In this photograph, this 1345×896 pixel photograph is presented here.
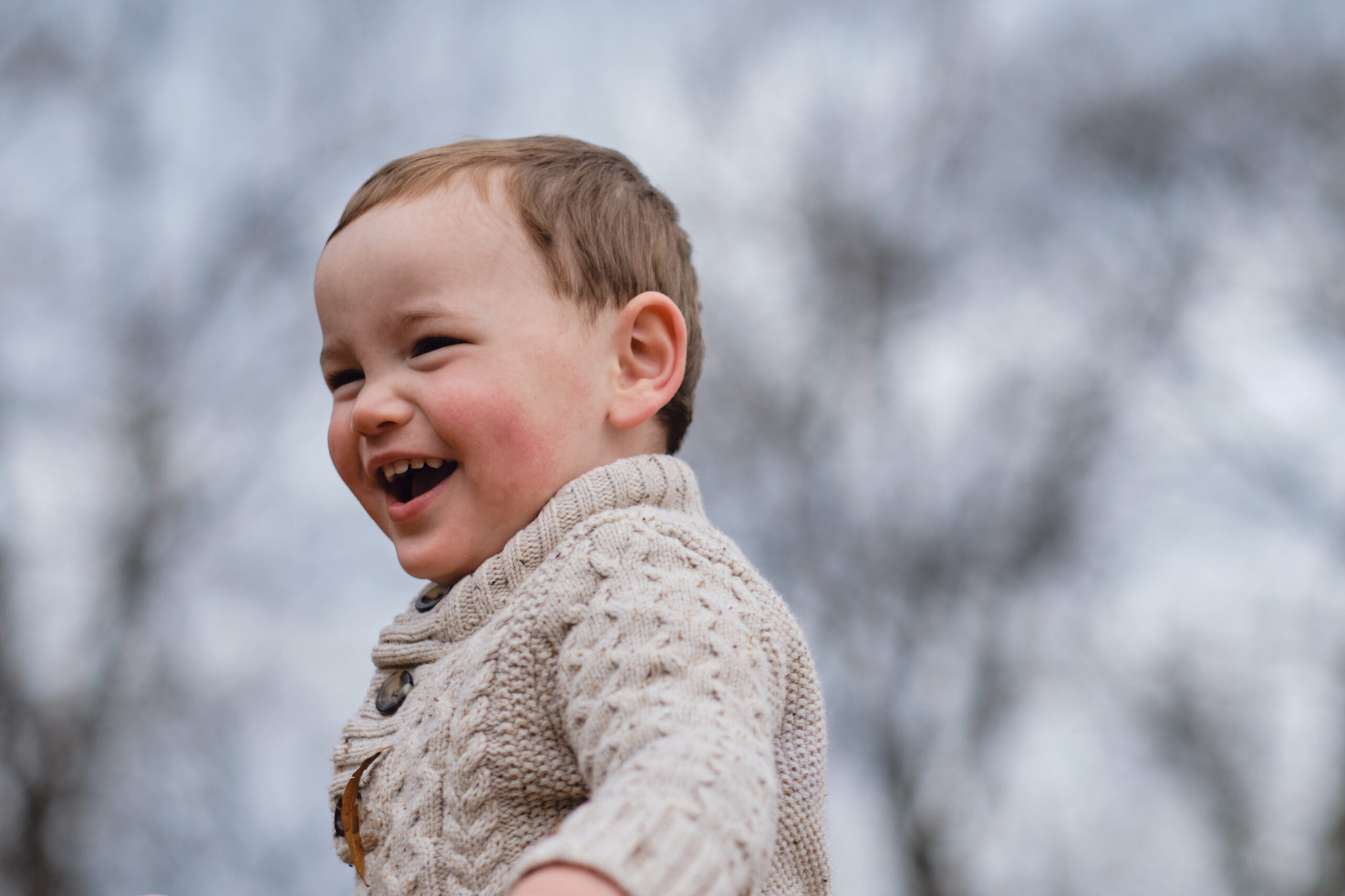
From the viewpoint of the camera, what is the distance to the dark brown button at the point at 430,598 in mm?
1477

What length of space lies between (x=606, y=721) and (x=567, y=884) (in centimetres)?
24

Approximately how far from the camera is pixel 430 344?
140 centimetres

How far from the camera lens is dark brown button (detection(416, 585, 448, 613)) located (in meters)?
1.48

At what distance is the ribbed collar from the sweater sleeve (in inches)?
7.0

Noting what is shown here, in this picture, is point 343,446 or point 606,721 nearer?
point 606,721

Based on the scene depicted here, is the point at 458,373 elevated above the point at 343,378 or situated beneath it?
situated beneath

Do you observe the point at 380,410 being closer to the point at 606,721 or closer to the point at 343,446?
the point at 343,446

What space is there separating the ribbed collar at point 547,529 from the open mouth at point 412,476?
0.14 meters

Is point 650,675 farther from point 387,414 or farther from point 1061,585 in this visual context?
point 1061,585

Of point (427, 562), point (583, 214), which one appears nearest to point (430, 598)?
point (427, 562)

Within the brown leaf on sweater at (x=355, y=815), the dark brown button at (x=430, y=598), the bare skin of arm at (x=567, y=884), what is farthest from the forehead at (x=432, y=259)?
the bare skin of arm at (x=567, y=884)

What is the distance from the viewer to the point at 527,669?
3.67ft

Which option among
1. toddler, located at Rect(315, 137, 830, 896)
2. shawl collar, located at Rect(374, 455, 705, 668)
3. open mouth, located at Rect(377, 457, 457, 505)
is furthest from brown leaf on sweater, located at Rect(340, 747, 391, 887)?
open mouth, located at Rect(377, 457, 457, 505)

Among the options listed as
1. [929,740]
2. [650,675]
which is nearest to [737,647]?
[650,675]
